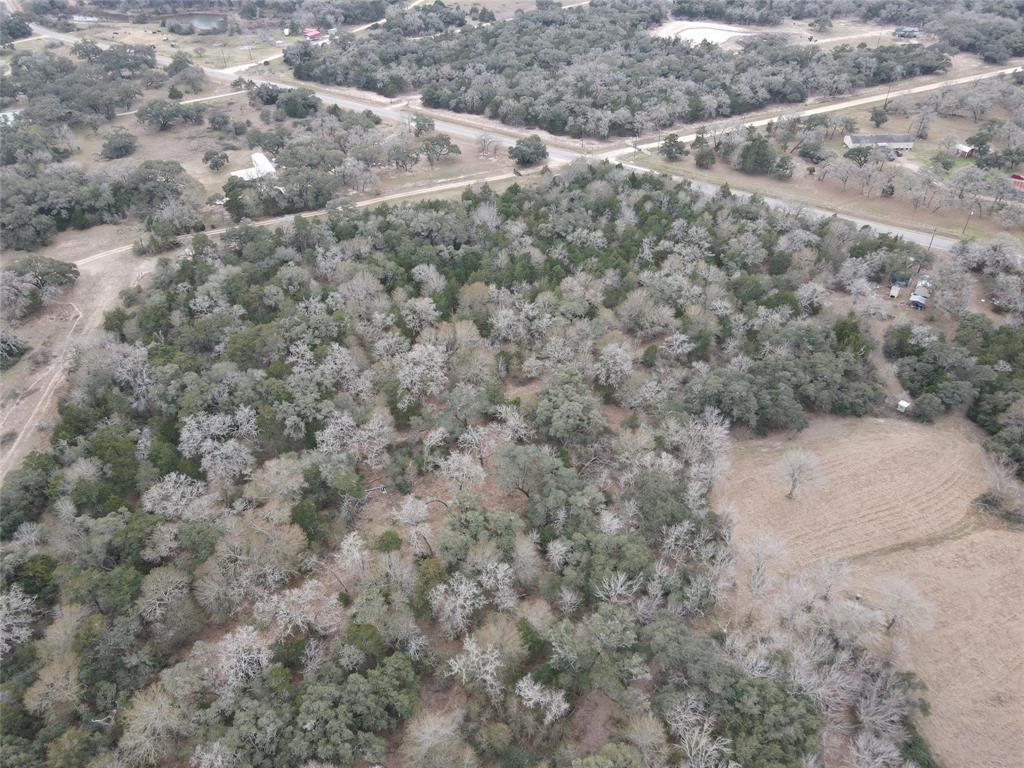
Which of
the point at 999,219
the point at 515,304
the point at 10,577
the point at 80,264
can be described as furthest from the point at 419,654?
the point at 999,219

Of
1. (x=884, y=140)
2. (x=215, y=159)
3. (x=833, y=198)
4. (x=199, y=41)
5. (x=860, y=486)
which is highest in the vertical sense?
(x=199, y=41)

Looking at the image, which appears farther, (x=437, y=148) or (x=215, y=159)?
(x=437, y=148)

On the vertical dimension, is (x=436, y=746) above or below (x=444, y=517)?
above

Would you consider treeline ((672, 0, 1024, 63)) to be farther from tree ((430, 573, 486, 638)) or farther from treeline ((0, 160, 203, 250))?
tree ((430, 573, 486, 638))

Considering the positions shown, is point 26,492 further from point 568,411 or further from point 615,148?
point 615,148

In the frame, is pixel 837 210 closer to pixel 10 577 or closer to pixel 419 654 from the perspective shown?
pixel 419 654

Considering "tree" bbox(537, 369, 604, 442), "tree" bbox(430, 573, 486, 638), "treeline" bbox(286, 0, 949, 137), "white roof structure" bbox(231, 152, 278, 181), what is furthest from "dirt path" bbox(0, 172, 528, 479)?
"tree" bbox(537, 369, 604, 442)

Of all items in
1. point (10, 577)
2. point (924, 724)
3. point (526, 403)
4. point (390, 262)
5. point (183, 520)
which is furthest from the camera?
point (390, 262)

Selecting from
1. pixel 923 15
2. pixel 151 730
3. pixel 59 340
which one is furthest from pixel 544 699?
pixel 923 15
